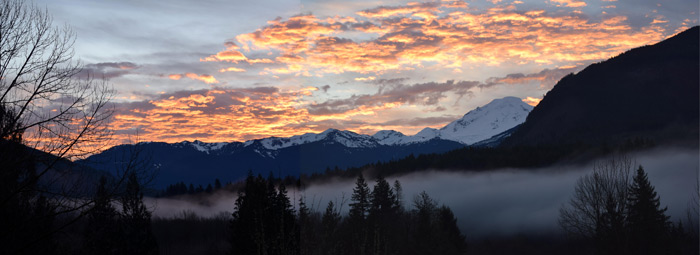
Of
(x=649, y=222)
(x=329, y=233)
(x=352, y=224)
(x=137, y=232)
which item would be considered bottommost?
(x=649, y=222)

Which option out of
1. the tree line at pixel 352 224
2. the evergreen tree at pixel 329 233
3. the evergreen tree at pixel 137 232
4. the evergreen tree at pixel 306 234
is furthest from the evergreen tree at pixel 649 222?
the evergreen tree at pixel 306 234

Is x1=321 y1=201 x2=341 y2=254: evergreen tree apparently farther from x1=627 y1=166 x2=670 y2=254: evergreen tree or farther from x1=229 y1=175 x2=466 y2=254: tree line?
x1=627 y1=166 x2=670 y2=254: evergreen tree

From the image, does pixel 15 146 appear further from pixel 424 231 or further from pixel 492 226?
pixel 492 226

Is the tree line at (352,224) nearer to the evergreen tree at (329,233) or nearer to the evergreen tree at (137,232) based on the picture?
the evergreen tree at (329,233)

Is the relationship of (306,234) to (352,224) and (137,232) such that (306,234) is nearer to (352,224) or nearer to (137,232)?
(137,232)

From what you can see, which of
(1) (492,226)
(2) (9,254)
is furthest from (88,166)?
(1) (492,226)

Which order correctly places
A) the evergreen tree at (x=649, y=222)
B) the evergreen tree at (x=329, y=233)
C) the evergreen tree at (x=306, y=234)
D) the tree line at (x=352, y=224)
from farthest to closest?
the evergreen tree at (x=649, y=222) < the tree line at (x=352, y=224) < the evergreen tree at (x=329, y=233) < the evergreen tree at (x=306, y=234)

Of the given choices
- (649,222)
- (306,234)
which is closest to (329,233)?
(306,234)

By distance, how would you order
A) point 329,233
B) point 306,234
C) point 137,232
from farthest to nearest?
point 137,232 < point 329,233 < point 306,234

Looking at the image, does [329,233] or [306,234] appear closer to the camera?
[306,234]

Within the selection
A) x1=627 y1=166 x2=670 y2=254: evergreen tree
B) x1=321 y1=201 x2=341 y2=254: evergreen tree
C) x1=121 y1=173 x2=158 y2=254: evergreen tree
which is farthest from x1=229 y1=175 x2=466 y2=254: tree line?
x1=627 y1=166 x2=670 y2=254: evergreen tree

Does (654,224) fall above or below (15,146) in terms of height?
below

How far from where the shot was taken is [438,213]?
73812 mm

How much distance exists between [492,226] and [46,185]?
552 feet
